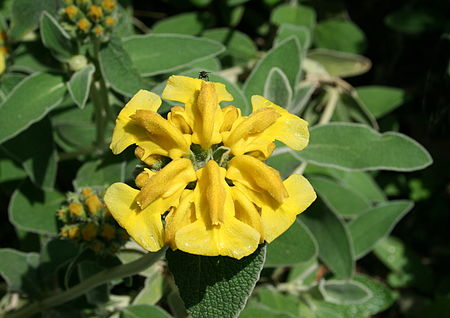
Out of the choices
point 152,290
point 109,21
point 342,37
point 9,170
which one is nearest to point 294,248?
point 152,290

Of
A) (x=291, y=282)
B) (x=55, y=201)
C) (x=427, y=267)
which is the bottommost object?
(x=427, y=267)

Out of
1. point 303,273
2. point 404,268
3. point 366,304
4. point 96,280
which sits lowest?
point 404,268

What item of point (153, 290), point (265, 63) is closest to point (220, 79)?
point (265, 63)

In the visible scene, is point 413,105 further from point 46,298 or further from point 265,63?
→ point 46,298

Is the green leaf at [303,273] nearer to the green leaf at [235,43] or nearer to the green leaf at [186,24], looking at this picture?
the green leaf at [235,43]

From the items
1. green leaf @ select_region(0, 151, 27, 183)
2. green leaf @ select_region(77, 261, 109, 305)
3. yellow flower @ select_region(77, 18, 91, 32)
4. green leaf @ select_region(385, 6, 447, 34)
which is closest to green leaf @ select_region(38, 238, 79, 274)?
green leaf @ select_region(77, 261, 109, 305)

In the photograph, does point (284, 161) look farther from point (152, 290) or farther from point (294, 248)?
point (152, 290)

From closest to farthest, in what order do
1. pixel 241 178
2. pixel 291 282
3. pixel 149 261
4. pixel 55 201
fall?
pixel 241 178 → pixel 149 261 → pixel 55 201 → pixel 291 282
